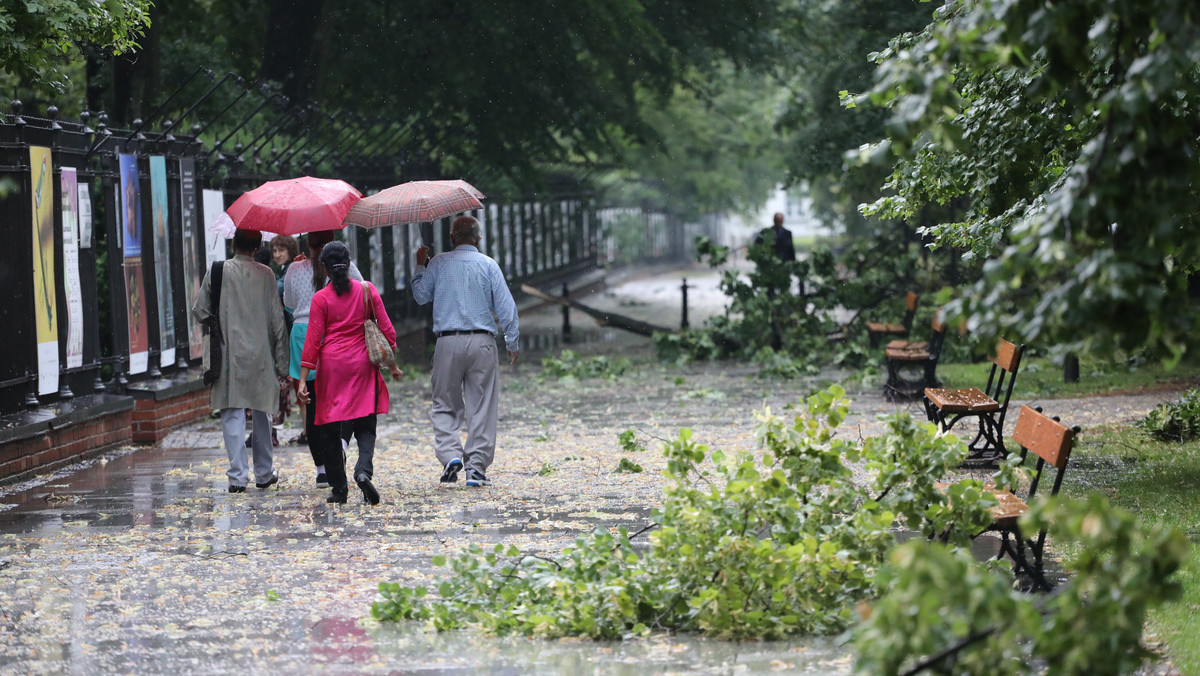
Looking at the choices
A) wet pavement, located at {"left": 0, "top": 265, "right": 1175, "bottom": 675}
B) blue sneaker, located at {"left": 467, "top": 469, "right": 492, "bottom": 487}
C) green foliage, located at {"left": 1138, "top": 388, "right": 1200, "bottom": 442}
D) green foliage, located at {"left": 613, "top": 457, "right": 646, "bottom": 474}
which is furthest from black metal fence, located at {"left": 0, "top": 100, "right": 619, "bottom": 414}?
green foliage, located at {"left": 1138, "top": 388, "right": 1200, "bottom": 442}

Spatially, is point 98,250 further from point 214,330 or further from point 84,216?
point 214,330

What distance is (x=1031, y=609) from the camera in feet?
11.8

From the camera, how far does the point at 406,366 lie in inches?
741

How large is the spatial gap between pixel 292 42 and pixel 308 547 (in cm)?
1296

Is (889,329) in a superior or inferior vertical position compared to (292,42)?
inferior

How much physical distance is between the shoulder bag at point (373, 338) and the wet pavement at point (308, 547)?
98 cm

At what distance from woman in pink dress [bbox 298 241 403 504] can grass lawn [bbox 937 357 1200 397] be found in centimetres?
794

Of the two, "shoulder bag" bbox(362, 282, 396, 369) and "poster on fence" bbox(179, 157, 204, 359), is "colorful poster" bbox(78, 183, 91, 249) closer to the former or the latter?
"poster on fence" bbox(179, 157, 204, 359)

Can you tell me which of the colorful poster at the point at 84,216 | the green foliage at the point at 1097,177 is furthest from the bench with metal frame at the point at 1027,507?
the colorful poster at the point at 84,216

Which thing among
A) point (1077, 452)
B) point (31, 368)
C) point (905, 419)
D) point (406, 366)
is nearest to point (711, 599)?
point (905, 419)

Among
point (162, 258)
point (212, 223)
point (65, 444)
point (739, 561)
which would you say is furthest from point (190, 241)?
point (739, 561)

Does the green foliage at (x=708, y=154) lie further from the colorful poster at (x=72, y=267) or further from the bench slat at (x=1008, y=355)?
the bench slat at (x=1008, y=355)

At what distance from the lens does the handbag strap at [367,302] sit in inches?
340

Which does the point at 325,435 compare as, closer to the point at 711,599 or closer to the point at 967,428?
the point at 711,599
